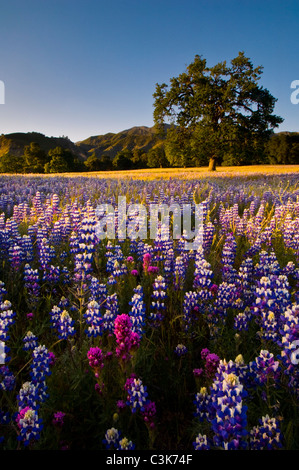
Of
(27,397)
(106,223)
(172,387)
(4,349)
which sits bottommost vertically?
(172,387)

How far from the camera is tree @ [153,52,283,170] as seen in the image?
31.2m

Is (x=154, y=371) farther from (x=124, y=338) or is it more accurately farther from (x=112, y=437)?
(x=112, y=437)

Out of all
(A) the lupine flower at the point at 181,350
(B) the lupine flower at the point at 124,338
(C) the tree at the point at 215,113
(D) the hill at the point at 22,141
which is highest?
(D) the hill at the point at 22,141

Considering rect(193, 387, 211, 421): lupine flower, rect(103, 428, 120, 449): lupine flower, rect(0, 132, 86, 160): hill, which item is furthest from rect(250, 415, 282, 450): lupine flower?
rect(0, 132, 86, 160): hill

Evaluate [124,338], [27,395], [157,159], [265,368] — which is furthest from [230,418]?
[157,159]

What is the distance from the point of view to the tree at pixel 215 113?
31172 mm

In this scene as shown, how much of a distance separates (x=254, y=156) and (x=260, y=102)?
6.73 metres

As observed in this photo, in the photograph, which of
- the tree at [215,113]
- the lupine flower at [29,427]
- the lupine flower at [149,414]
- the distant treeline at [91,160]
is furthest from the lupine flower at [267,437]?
the distant treeline at [91,160]

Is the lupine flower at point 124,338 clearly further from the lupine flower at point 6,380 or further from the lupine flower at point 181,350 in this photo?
the lupine flower at point 6,380

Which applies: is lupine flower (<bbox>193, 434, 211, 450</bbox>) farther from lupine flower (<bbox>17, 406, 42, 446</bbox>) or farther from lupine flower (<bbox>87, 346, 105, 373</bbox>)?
lupine flower (<bbox>17, 406, 42, 446</bbox>)

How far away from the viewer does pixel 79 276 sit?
113 inches

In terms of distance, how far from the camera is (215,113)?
3275 cm

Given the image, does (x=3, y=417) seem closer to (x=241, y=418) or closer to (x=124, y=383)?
(x=124, y=383)
